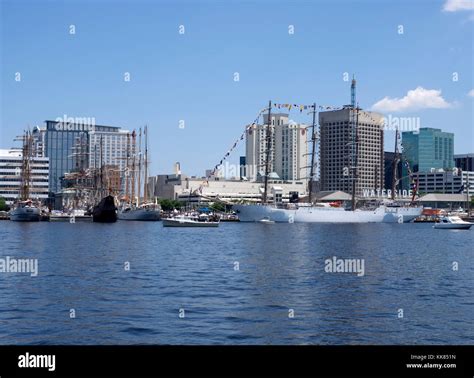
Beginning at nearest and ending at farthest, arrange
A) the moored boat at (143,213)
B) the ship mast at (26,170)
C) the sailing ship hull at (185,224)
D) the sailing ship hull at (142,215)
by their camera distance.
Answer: the sailing ship hull at (185,224) < the sailing ship hull at (142,215) < the moored boat at (143,213) < the ship mast at (26,170)

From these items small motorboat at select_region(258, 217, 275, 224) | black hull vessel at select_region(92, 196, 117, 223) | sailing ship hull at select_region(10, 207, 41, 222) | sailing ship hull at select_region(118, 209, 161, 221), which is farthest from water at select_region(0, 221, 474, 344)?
sailing ship hull at select_region(118, 209, 161, 221)

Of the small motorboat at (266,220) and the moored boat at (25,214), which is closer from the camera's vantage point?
the small motorboat at (266,220)

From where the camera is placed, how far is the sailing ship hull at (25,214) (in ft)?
552

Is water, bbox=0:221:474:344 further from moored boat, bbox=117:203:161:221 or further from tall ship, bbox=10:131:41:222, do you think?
moored boat, bbox=117:203:161:221

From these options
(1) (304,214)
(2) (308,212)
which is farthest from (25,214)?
(2) (308,212)

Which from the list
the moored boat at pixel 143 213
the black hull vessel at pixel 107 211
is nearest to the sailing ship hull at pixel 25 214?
the black hull vessel at pixel 107 211

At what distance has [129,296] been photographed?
1173 inches

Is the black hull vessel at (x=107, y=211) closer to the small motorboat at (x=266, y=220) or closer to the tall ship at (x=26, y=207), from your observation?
the tall ship at (x=26, y=207)

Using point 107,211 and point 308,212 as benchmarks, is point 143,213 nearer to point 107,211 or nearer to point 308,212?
point 107,211

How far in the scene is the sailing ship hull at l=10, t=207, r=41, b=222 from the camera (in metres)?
168

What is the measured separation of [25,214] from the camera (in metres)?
169
